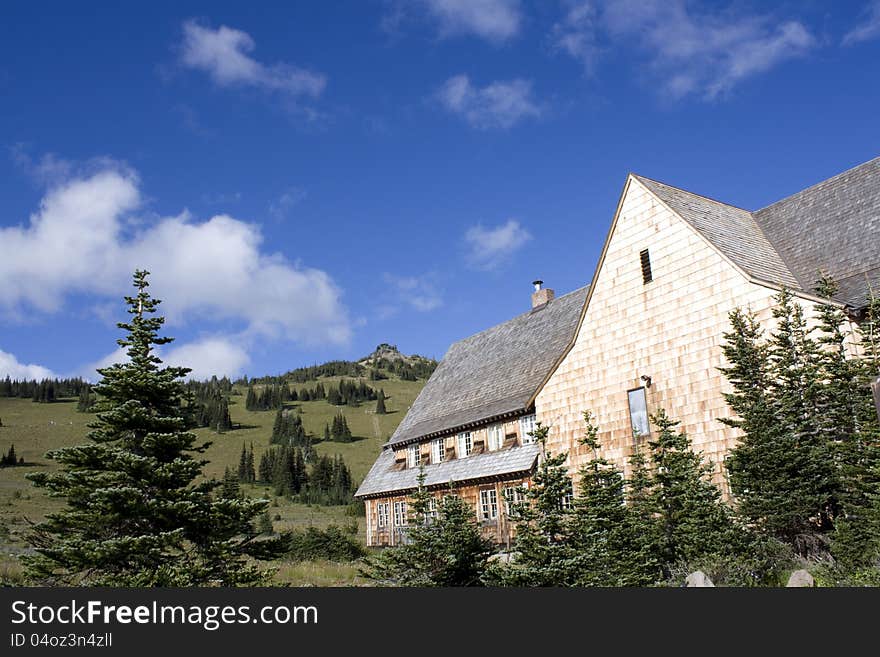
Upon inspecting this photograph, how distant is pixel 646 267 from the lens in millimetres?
24281

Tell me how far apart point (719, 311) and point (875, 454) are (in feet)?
23.1

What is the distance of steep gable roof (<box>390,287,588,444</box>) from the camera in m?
30.9

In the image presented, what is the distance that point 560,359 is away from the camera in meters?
26.8

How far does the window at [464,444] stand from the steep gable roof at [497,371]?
1.77 ft

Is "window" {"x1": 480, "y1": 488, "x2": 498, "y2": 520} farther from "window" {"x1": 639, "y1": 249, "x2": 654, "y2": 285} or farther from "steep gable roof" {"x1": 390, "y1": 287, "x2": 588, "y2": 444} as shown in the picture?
"window" {"x1": 639, "y1": 249, "x2": 654, "y2": 285}

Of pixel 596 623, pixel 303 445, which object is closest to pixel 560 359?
pixel 596 623

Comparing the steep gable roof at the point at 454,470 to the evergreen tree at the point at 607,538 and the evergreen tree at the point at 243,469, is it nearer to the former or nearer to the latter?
the evergreen tree at the point at 607,538

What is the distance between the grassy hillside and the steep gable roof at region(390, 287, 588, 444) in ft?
29.5

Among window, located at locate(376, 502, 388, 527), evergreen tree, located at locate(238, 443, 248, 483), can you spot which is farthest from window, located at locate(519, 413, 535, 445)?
evergreen tree, located at locate(238, 443, 248, 483)

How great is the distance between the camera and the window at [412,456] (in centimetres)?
3631

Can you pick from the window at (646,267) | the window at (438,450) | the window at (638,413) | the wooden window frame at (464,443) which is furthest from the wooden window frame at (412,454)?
the window at (646,267)

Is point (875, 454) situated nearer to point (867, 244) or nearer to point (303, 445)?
point (867, 244)

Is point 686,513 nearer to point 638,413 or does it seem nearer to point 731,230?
point 638,413

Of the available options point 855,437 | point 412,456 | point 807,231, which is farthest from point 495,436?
point 855,437
